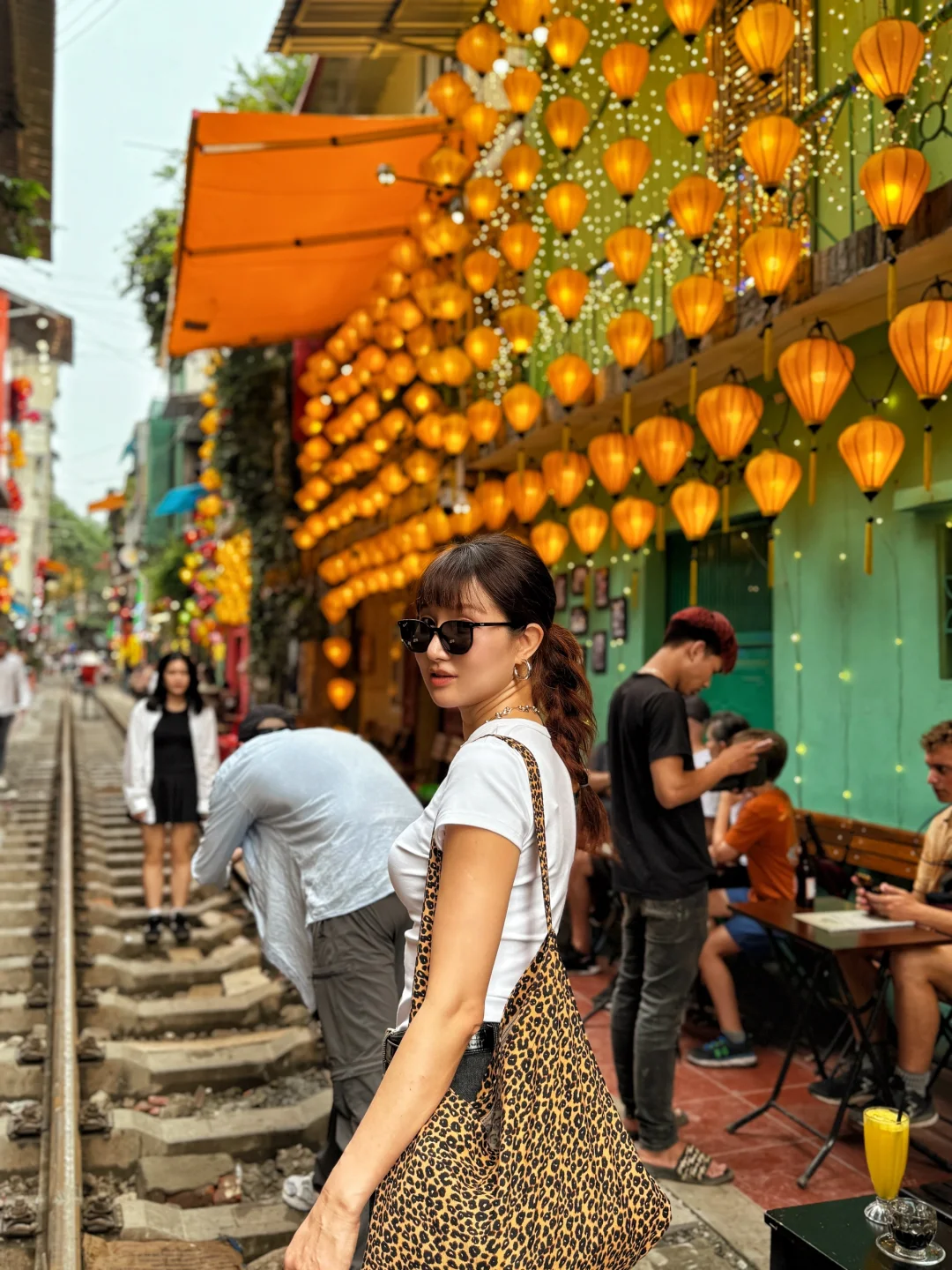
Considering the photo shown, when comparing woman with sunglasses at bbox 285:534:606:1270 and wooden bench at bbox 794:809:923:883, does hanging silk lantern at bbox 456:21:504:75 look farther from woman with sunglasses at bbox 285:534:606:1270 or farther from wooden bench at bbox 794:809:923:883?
woman with sunglasses at bbox 285:534:606:1270

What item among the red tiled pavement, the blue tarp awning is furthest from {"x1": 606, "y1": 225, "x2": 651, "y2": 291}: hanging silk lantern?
the blue tarp awning

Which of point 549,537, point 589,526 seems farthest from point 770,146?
point 549,537

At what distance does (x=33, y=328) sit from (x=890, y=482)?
79.5 feet

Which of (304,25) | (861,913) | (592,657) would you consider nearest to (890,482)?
(861,913)

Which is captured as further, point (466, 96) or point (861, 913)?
point (466, 96)

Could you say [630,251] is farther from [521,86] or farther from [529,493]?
[529,493]

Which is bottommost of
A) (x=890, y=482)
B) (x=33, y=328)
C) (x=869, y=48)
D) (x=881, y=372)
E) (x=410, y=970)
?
(x=410, y=970)

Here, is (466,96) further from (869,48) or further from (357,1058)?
(357,1058)

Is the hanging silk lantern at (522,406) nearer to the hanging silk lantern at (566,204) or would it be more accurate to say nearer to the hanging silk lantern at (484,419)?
the hanging silk lantern at (484,419)

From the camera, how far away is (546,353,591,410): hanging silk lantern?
27.7 feet

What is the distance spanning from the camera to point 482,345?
9.78m

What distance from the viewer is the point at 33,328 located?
25.8m

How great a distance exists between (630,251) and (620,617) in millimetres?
3558

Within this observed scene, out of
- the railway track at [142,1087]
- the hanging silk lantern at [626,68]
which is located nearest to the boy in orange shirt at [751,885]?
the railway track at [142,1087]
